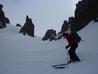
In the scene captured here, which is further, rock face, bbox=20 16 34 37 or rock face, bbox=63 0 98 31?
rock face, bbox=20 16 34 37

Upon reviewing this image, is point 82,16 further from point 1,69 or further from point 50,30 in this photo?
point 50,30

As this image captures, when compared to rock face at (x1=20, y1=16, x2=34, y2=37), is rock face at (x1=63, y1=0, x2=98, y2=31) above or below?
below

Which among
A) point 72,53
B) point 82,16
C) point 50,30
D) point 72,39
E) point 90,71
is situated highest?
point 50,30

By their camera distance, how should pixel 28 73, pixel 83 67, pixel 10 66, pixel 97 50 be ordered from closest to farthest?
pixel 83 67, pixel 28 73, pixel 97 50, pixel 10 66

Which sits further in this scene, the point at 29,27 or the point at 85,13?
the point at 29,27

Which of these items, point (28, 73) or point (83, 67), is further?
point (28, 73)

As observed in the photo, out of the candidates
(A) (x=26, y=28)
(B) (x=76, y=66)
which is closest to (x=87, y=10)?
(B) (x=76, y=66)

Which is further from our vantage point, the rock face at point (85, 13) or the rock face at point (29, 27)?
the rock face at point (29, 27)

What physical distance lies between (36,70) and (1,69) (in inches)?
102

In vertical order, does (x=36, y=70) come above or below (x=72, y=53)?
below

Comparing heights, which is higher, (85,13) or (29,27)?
(29,27)

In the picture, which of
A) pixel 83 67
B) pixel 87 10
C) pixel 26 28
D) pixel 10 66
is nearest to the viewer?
pixel 83 67

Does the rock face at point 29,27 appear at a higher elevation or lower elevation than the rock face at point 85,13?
higher

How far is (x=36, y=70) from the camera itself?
13.5 metres
